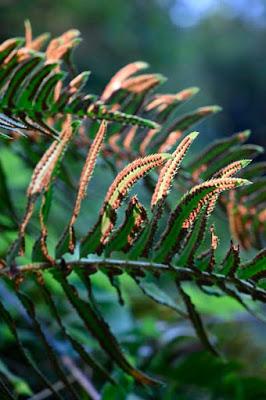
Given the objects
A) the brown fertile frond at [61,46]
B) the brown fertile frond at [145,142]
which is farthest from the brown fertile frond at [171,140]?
the brown fertile frond at [61,46]

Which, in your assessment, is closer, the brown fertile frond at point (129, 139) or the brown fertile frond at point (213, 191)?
the brown fertile frond at point (213, 191)

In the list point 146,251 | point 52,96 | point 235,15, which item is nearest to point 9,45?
point 52,96

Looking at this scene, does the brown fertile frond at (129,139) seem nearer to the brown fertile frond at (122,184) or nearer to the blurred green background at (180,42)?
the brown fertile frond at (122,184)

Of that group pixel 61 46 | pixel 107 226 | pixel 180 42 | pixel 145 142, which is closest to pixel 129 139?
pixel 145 142

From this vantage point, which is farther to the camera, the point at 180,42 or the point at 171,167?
the point at 180,42

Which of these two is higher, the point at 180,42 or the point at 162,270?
the point at 180,42

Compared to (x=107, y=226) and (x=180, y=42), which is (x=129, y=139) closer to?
(x=107, y=226)

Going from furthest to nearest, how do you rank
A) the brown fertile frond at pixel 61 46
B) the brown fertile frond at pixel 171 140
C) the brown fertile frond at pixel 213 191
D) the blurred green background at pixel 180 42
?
the blurred green background at pixel 180 42
the brown fertile frond at pixel 171 140
the brown fertile frond at pixel 61 46
the brown fertile frond at pixel 213 191

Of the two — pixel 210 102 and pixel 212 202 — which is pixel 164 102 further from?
pixel 210 102
